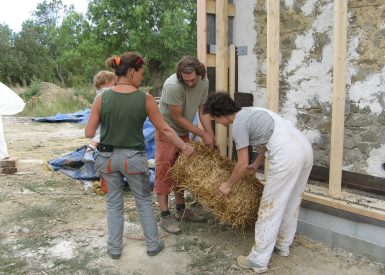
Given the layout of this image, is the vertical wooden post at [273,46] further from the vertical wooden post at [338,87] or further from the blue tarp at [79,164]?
the blue tarp at [79,164]

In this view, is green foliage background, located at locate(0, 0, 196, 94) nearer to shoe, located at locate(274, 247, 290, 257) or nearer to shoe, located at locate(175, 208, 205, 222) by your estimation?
shoe, located at locate(175, 208, 205, 222)

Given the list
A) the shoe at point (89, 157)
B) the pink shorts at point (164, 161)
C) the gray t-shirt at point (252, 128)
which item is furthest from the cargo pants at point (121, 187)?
the shoe at point (89, 157)

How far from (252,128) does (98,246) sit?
6.15ft

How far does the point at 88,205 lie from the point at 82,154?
5.37ft

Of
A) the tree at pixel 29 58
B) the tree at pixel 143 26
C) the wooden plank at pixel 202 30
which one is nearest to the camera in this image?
the wooden plank at pixel 202 30

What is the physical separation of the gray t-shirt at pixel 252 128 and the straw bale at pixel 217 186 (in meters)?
0.58

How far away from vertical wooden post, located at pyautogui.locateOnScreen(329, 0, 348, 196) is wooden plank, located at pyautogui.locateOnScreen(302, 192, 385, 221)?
0.09 m

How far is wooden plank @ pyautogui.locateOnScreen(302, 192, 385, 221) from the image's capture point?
3.22 meters

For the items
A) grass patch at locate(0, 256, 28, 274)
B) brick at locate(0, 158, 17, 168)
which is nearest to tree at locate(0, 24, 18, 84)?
brick at locate(0, 158, 17, 168)

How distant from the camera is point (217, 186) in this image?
3504mm

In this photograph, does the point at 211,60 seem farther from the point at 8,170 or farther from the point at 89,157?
the point at 8,170

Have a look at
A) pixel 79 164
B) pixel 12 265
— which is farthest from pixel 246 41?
pixel 12 265

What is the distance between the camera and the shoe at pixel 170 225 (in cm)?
395

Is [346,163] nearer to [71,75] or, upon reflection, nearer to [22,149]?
[22,149]
